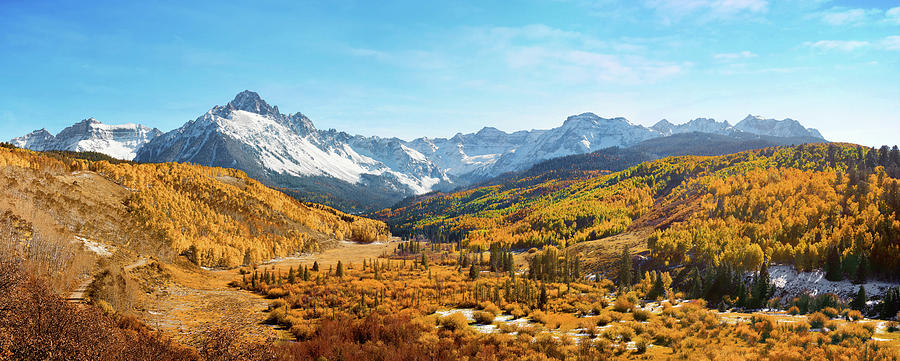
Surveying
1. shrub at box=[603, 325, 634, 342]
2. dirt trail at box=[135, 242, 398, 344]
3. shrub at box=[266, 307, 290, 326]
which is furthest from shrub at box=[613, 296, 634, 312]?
shrub at box=[266, 307, 290, 326]

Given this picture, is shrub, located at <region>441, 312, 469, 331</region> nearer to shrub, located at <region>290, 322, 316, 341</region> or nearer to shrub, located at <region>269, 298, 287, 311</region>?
shrub, located at <region>290, 322, 316, 341</region>

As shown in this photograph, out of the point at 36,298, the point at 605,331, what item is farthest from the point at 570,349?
the point at 36,298

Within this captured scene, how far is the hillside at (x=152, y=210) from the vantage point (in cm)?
7738

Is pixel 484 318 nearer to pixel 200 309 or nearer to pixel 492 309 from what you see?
pixel 492 309

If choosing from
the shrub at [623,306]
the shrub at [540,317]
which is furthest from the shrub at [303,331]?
the shrub at [623,306]

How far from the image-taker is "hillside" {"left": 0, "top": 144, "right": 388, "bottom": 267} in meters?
77.4

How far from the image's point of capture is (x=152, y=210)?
106750 mm

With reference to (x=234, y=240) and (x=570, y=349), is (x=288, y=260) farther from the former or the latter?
(x=570, y=349)

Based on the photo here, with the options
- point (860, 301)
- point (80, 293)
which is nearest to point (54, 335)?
point (80, 293)

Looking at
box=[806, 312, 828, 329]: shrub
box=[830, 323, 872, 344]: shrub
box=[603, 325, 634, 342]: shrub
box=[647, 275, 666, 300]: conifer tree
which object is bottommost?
box=[647, 275, 666, 300]: conifer tree

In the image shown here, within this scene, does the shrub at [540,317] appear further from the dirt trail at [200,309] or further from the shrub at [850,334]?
the dirt trail at [200,309]

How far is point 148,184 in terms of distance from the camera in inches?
5246

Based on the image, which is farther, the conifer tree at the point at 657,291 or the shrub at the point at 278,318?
the conifer tree at the point at 657,291

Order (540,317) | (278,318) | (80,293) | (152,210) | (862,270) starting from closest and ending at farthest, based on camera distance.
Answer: (80,293) < (278,318) < (540,317) < (862,270) < (152,210)
